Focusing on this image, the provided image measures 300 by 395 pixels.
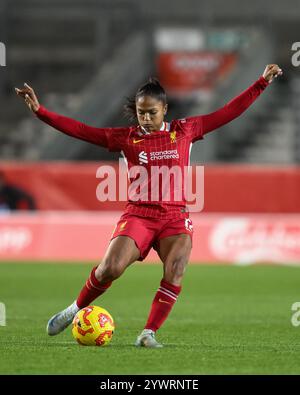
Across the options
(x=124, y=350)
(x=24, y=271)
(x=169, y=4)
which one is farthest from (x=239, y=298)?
(x=169, y=4)

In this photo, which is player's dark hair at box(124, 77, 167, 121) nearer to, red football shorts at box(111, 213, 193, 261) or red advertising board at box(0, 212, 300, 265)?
red football shorts at box(111, 213, 193, 261)

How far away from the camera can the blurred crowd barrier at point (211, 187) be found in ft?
73.2

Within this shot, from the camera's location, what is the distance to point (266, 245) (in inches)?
806

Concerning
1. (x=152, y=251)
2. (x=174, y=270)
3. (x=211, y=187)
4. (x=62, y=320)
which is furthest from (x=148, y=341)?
(x=211, y=187)

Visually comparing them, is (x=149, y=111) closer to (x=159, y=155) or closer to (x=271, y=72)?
(x=159, y=155)

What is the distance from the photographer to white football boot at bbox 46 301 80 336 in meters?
9.45

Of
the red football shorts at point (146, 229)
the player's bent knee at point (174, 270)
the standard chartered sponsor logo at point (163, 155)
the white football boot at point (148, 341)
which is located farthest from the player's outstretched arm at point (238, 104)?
the white football boot at point (148, 341)

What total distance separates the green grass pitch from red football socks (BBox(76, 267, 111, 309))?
0.39 metres

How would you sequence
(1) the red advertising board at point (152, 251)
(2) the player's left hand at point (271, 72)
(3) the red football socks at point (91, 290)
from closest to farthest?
(3) the red football socks at point (91, 290), (2) the player's left hand at point (271, 72), (1) the red advertising board at point (152, 251)

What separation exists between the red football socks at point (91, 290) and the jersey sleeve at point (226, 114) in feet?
4.84

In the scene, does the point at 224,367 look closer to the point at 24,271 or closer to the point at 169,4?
the point at 24,271

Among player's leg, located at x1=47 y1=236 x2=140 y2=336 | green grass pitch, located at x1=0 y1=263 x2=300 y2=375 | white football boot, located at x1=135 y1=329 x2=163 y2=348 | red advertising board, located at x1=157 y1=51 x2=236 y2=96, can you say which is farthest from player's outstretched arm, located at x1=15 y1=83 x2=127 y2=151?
red advertising board, located at x1=157 y1=51 x2=236 y2=96

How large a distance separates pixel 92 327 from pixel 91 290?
1.18 feet

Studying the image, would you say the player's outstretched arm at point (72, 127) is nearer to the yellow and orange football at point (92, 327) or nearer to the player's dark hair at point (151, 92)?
the player's dark hair at point (151, 92)
